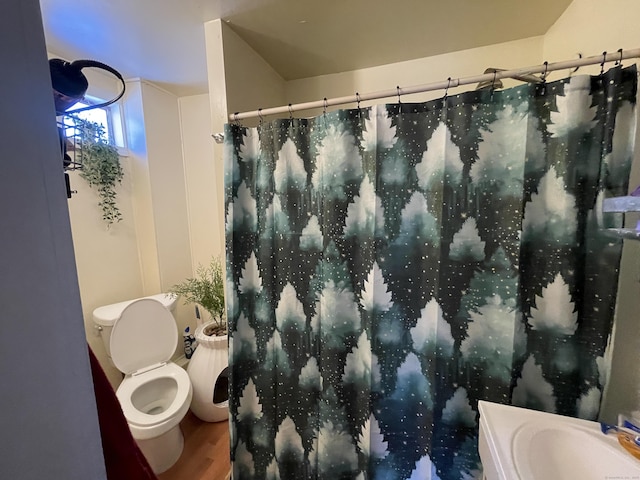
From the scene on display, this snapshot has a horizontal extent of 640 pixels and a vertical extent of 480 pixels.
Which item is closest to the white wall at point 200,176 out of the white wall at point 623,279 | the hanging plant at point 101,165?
the hanging plant at point 101,165

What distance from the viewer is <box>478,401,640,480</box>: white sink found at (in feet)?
2.12

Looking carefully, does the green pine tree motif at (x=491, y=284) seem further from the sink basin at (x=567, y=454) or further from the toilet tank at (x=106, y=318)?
the toilet tank at (x=106, y=318)

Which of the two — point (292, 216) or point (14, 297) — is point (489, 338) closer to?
point (292, 216)

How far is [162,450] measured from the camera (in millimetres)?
1544

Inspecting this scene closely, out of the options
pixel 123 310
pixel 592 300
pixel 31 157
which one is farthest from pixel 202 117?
pixel 592 300

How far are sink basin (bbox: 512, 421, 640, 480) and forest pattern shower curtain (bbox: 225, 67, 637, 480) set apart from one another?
0.21 meters

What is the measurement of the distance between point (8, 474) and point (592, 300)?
4.58 feet

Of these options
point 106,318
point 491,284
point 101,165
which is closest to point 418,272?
point 491,284

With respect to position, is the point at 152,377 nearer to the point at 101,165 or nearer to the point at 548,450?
the point at 101,165

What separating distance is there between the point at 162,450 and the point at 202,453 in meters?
0.25

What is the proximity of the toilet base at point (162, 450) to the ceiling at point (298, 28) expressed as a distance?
7.09ft

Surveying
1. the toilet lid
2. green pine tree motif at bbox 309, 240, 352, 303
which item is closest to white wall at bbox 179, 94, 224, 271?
the toilet lid

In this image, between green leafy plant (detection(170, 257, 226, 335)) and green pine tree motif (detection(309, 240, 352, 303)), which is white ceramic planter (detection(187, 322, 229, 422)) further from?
green pine tree motif (detection(309, 240, 352, 303))

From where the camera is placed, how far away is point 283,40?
1399 mm
